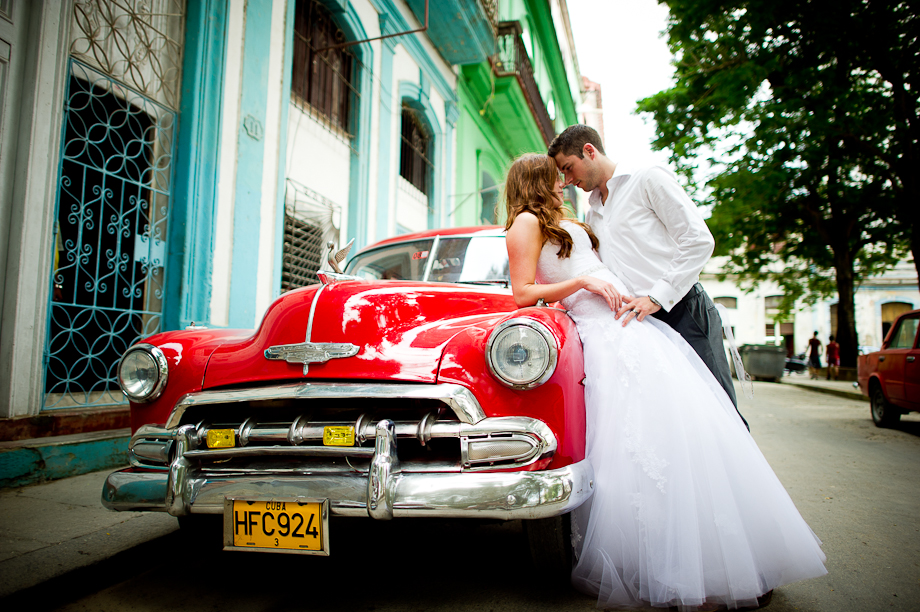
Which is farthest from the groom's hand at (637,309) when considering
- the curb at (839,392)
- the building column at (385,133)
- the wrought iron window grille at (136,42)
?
the curb at (839,392)

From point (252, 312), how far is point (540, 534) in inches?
159

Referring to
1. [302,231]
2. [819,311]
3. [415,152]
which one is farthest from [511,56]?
[819,311]

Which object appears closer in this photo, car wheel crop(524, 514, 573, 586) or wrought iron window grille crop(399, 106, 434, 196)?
car wheel crop(524, 514, 573, 586)

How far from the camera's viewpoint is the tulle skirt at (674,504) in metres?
1.66

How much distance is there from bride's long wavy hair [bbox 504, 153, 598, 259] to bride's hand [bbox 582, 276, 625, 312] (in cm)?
18

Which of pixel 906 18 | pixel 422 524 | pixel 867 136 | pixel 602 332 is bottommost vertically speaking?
pixel 422 524

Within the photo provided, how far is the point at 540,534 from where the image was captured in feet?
5.96

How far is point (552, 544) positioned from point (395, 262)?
1.94m

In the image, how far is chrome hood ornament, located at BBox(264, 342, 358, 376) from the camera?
74.4 inches

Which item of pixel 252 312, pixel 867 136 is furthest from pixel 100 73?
pixel 867 136

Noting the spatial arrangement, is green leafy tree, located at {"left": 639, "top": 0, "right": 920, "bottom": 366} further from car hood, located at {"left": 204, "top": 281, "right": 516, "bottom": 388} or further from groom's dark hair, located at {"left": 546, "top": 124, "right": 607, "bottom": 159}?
car hood, located at {"left": 204, "top": 281, "right": 516, "bottom": 388}

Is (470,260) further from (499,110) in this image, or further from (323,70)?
(499,110)

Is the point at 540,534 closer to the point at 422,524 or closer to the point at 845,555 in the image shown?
the point at 422,524

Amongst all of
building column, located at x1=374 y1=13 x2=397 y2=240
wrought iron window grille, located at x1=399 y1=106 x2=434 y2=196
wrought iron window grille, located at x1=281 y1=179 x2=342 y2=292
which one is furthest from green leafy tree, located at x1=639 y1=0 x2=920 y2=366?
wrought iron window grille, located at x1=281 y1=179 x2=342 y2=292
